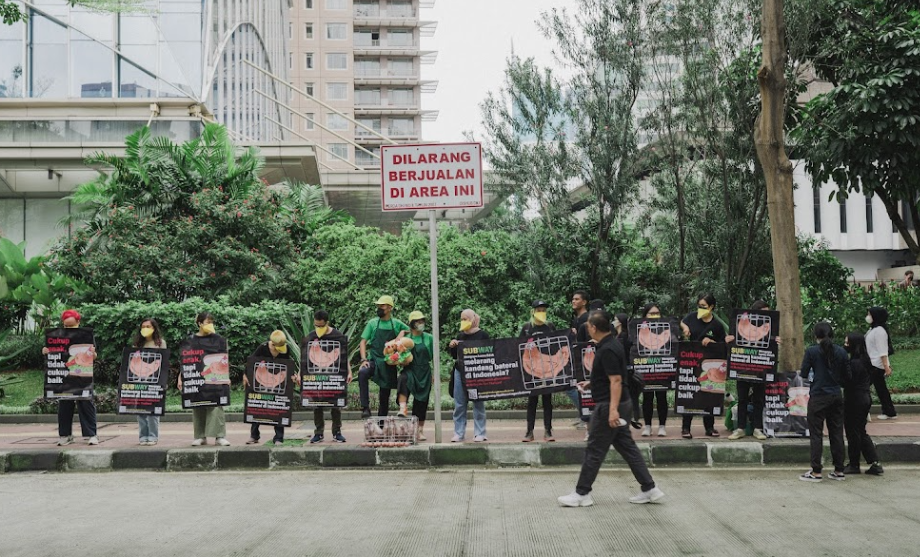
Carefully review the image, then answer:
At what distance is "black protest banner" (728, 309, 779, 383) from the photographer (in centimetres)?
1059

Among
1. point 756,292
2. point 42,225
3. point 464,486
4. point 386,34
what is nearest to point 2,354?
point 42,225

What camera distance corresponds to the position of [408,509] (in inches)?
313

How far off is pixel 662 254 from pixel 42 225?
19881mm

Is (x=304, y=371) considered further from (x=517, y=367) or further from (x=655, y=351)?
(x=655, y=351)

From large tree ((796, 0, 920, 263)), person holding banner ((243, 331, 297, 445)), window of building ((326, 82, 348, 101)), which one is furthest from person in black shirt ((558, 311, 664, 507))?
window of building ((326, 82, 348, 101))

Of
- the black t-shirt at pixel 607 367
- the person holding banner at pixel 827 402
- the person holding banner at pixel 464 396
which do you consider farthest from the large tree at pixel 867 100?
Answer: the black t-shirt at pixel 607 367

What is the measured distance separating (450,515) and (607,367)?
6.42 feet

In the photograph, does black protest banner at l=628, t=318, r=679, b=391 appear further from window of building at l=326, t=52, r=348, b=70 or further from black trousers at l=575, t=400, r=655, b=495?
window of building at l=326, t=52, r=348, b=70

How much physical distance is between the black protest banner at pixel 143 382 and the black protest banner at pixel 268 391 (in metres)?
1.20

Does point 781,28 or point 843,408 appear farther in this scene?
point 781,28

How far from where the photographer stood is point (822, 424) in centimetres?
894

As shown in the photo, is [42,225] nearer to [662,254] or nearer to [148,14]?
[148,14]

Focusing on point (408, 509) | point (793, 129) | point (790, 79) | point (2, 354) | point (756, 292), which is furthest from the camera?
point (2, 354)

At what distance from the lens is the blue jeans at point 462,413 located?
11.1 m
